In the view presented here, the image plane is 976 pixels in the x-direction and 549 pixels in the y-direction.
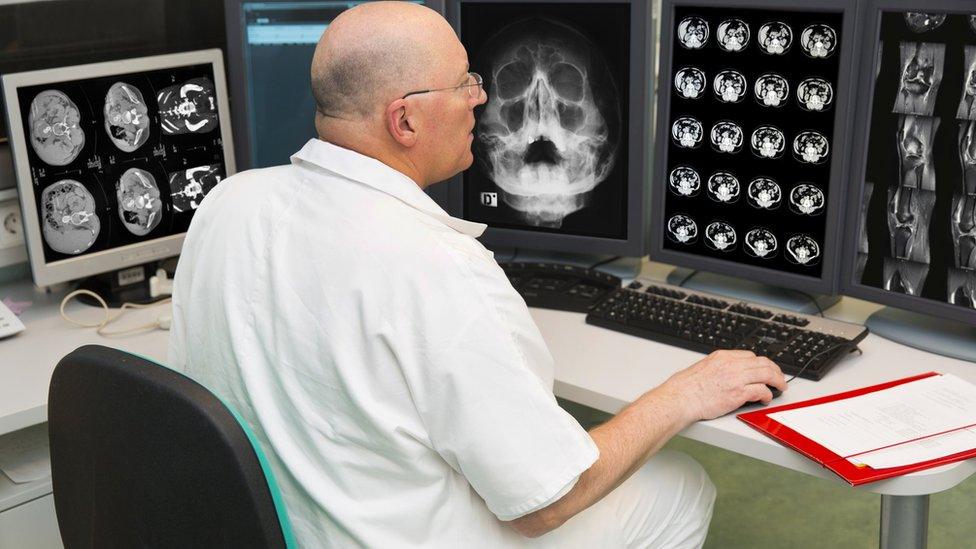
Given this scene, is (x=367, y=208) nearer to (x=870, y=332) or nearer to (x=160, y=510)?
(x=160, y=510)

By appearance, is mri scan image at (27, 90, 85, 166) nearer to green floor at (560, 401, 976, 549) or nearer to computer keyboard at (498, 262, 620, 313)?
computer keyboard at (498, 262, 620, 313)

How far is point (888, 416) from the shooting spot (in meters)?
1.43

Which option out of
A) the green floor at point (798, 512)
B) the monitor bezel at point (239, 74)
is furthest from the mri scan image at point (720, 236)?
the monitor bezel at point (239, 74)

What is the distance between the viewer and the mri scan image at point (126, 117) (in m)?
2.00

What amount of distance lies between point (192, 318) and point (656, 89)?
109 centimetres

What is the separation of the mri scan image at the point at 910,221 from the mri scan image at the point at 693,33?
16.4 inches

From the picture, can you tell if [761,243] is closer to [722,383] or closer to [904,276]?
[904,276]

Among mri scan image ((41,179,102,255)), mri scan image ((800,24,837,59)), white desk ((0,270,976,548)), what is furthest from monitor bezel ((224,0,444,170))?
mri scan image ((800,24,837,59))

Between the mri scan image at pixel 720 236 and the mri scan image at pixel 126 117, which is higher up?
the mri scan image at pixel 126 117

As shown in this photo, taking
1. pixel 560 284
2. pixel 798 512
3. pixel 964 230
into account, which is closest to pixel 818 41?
pixel 964 230

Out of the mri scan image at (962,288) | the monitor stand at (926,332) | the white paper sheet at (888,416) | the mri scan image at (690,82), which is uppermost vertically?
the mri scan image at (690,82)

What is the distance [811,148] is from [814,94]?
91mm

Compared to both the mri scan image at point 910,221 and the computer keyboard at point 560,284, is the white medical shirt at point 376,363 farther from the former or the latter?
the mri scan image at point 910,221

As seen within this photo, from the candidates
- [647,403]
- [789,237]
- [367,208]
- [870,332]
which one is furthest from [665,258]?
[367,208]
